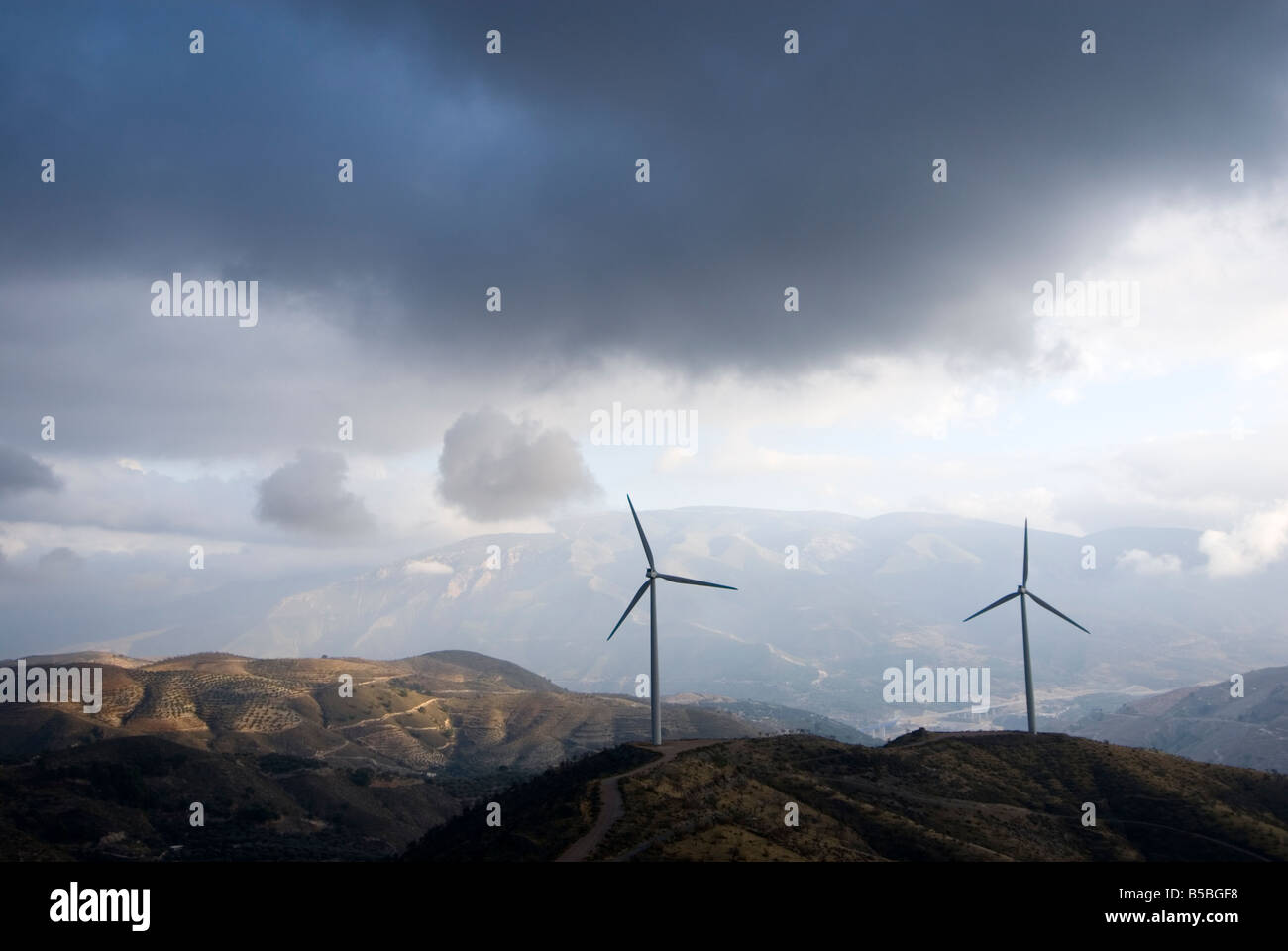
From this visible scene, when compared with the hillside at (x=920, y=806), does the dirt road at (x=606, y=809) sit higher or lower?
higher

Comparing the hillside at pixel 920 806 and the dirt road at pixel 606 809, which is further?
the hillside at pixel 920 806

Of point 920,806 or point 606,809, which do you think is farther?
point 920,806

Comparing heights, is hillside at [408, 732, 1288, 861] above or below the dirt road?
below

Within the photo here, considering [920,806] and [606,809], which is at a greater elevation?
[606,809]

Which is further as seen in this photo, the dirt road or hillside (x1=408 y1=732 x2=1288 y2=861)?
hillside (x1=408 y1=732 x2=1288 y2=861)
